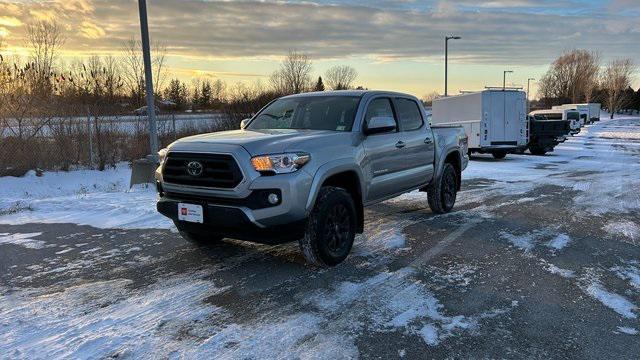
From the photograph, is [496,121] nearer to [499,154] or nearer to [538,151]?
[499,154]

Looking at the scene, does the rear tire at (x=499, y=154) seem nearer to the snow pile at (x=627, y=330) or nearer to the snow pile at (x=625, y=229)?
the snow pile at (x=625, y=229)

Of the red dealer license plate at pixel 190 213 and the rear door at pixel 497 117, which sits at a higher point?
the rear door at pixel 497 117

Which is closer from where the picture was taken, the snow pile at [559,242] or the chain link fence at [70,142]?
the snow pile at [559,242]

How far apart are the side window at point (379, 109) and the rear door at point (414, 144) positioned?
20cm

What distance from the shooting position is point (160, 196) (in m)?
5.57

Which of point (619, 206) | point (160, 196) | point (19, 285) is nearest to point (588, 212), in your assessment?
point (619, 206)

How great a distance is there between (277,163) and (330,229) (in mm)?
998

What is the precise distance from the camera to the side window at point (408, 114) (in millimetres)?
7090

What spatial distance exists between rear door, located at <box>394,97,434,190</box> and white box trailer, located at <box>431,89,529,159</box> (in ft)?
40.3

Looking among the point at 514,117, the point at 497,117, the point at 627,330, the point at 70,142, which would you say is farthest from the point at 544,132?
the point at 627,330

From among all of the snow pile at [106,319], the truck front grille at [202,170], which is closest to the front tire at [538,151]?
the truck front grille at [202,170]

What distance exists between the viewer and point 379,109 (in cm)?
659

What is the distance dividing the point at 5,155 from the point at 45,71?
7111mm

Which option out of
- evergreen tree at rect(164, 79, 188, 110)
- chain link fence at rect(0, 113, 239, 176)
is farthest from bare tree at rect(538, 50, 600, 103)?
chain link fence at rect(0, 113, 239, 176)
